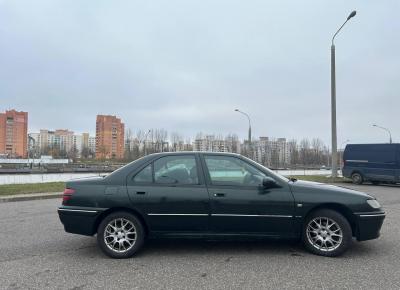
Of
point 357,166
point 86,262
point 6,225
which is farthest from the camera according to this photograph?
point 357,166

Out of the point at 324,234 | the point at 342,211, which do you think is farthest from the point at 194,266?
the point at 342,211

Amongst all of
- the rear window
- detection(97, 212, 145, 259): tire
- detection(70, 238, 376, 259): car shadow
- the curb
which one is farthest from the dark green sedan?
the rear window

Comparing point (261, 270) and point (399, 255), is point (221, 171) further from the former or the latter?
point (399, 255)

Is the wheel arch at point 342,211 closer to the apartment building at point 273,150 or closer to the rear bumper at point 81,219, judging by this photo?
the rear bumper at point 81,219

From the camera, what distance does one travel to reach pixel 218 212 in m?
5.51

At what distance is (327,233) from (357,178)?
690 inches

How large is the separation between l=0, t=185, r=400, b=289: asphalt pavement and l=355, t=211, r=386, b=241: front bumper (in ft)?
0.96

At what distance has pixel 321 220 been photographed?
557cm

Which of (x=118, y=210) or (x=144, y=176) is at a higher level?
(x=144, y=176)

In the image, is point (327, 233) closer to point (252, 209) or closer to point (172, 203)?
point (252, 209)

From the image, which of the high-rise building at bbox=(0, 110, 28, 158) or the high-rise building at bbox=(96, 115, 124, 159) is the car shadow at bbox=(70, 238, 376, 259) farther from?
the high-rise building at bbox=(0, 110, 28, 158)

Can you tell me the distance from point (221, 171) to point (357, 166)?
17.9m

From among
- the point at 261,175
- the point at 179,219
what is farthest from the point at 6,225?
the point at 261,175

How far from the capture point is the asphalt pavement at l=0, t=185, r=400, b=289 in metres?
4.40
